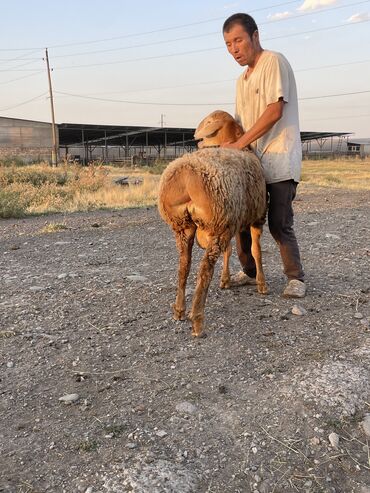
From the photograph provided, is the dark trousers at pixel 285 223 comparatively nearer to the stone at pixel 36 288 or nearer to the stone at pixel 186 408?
A: the stone at pixel 186 408

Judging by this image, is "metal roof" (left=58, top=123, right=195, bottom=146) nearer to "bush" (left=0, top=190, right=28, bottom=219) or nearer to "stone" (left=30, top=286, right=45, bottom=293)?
A: "bush" (left=0, top=190, right=28, bottom=219)

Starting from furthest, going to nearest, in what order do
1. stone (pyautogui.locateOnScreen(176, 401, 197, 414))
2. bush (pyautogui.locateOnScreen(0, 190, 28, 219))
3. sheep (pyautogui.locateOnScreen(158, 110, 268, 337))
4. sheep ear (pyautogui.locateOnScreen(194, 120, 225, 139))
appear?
bush (pyautogui.locateOnScreen(0, 190, 28, 219)) → sheep ear (pyautogui.locateOnScreen(194, 120, 225, 139)) → sheep (pyautogui.locateOnScreen(158, 110, 268, 337)) → stone (pyautogui.locateOnScreen(176, 401, 197, 414))

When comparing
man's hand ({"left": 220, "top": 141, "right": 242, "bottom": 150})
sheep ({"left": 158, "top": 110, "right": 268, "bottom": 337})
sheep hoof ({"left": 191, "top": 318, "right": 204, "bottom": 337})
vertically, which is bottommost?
sheep hoof ({"left": 191, "top": 318, "right": 204, "bottom": 337})

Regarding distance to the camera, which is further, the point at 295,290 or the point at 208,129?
the point at 295,290

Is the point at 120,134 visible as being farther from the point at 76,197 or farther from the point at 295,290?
the point at 295,290

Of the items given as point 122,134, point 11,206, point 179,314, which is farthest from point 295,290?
point 122,134

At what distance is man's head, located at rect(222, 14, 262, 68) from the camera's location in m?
4.12

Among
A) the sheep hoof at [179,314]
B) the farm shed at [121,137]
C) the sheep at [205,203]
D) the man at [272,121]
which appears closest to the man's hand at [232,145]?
the man at [272,121]

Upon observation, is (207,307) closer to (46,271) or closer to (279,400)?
(279,400)

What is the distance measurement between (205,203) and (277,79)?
1490mm

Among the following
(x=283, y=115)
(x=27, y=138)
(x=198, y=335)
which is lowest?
(x=198, y=335)

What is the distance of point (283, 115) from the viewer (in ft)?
14.4

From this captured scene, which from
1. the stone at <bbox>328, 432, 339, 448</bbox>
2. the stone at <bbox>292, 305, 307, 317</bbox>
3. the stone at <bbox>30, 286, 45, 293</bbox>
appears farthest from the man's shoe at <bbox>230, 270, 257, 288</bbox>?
the stone at <bbox>328, 432, 339, 448</bbox>

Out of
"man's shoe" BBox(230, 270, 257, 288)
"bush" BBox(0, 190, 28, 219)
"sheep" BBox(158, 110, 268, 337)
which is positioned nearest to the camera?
"sheep" BBox(158, 110, 268, 337)
